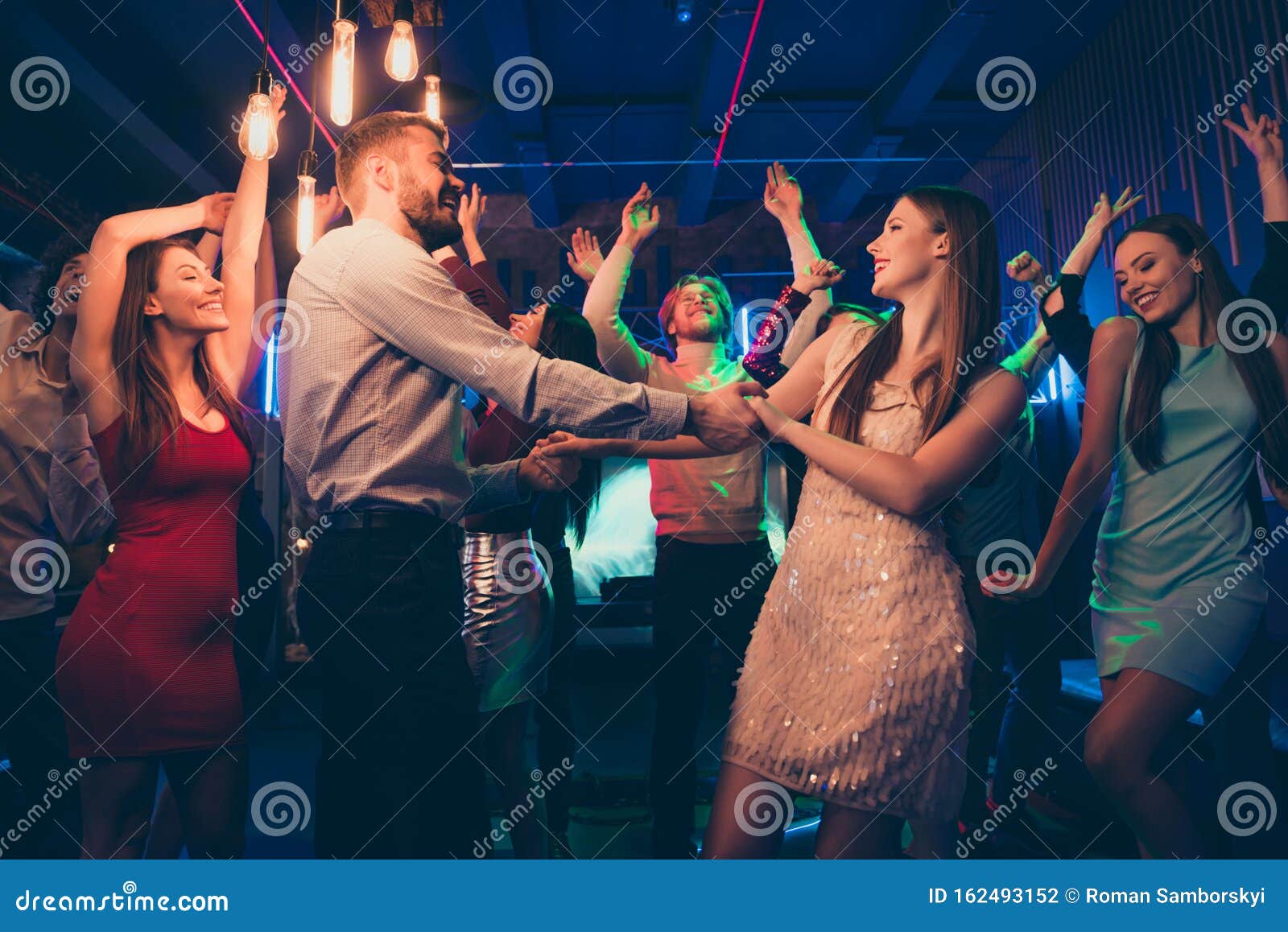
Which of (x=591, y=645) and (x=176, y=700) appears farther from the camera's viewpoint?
(x=591, y=645)

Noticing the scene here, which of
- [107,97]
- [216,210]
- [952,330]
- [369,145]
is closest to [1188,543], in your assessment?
[952,330]

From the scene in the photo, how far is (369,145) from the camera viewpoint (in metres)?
1.79

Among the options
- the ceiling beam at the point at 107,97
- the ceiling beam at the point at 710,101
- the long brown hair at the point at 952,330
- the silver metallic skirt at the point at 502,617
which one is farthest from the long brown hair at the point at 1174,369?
the ceiling beam at the point at 107,97

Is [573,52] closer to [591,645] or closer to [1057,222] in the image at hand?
[1057,222]

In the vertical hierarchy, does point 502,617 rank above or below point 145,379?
below

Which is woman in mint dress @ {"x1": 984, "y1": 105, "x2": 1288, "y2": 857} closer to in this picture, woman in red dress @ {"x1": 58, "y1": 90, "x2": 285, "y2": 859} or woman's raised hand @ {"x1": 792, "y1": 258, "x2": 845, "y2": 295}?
woman's raised hand @ {"x1": 792, "y1": 258, "x2": 845, "y2": 295}

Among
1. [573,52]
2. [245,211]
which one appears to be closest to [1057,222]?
[573,52]

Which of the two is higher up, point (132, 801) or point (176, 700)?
point (176, 700)

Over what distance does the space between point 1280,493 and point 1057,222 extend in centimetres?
368

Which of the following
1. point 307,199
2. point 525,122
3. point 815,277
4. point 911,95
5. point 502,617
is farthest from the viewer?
point 525,122

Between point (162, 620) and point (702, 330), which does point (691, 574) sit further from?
point (162, 620)

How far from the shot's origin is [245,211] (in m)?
2.16

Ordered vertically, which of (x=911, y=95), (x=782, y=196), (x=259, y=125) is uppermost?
(x=911, y=95)

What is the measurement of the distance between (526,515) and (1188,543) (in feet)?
5.26
